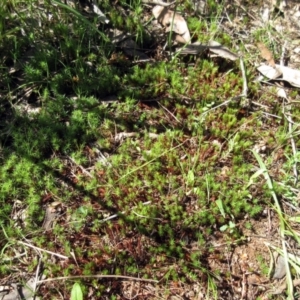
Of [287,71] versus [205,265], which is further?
[287,71]

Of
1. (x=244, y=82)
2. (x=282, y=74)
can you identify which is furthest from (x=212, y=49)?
(x=282, y=74)

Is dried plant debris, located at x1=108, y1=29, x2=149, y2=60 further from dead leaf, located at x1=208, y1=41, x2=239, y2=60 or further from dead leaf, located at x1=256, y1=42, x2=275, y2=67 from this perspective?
dead leaf, located at x1=256, y1=42, x2=275, y2=67

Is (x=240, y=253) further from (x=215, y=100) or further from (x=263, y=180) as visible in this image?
(x=215, y=100)

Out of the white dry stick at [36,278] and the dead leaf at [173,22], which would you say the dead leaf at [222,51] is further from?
the white dry stick at [36,278]

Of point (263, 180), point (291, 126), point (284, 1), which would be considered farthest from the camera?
point (284, 1)

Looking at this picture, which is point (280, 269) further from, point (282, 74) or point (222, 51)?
point (222, 51)

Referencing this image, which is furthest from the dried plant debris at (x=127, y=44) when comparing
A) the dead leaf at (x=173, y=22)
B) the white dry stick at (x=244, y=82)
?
the white dry stick at (x=244, y=82)

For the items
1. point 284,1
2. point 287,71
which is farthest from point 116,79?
point 284,1

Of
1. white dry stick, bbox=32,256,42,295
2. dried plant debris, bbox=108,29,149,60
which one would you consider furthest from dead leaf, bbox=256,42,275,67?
white dry stick, bbox=32,256,42,295
